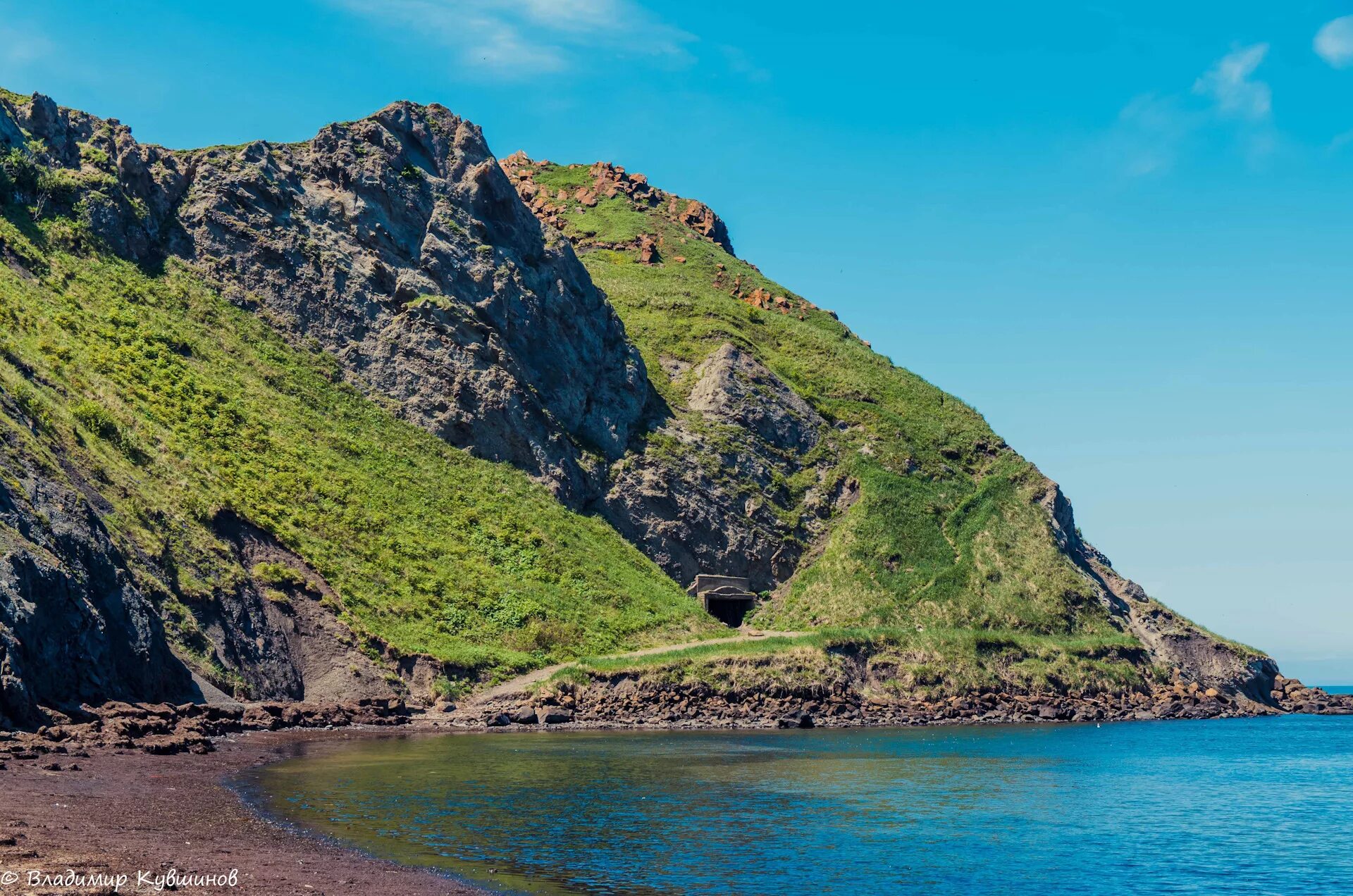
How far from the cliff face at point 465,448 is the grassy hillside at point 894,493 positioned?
0.95 feet

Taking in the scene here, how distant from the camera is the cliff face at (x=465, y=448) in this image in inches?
2422

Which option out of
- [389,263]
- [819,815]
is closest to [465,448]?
[389,263]

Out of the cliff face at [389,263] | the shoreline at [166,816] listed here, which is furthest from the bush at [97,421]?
the cliff face at [389,263]

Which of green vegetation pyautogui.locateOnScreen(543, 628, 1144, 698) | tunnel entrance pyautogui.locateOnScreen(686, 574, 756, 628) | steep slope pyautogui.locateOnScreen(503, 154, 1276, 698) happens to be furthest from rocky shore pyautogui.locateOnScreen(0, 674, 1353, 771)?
tunnel entrance pyautogui.locateOnScreen(686, 574, 756, 628)

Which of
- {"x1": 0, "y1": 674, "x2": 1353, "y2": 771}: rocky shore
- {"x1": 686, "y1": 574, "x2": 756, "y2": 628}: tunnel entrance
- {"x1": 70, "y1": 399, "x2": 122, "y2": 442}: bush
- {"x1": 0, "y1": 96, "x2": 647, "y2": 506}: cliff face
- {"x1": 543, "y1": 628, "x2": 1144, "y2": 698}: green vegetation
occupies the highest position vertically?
{"x1": 0, "y1": 96, "x2": 647, "y2": 506}: cliff face

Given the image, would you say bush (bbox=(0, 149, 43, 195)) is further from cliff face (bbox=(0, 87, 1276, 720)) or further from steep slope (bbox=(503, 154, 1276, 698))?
steep slope (bbox=(503, 154, 1276, 698))

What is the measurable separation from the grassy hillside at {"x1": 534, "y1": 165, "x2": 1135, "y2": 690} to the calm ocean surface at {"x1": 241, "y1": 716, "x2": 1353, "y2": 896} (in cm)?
2860

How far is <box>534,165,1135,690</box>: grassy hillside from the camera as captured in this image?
271 ft

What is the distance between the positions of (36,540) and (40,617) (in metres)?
4.03

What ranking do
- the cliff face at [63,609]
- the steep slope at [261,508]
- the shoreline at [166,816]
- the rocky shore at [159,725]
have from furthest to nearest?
the steep slope at [261,508] < the cliff face at [63,609] < the rocky shore at [159,725] < the shoreline at [166,816]

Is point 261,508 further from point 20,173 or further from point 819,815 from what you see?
point 819,815

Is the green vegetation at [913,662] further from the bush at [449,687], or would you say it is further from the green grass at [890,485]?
the bush at [449,687]

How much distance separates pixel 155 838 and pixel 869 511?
75950 mm

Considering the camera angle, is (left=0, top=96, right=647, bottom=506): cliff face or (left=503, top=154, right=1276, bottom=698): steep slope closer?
(left=0, top=96, right=647, bottom=506): cliff face
